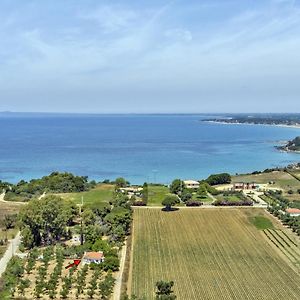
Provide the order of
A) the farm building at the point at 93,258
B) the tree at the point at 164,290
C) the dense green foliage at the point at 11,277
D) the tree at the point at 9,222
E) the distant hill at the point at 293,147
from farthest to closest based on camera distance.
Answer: the distant hill at the point at 293,147
the tree at the point at 9,222
the farm building at the point at 93,258
the dense green foliage at the point at 11,277
the tree at the point at 164,290

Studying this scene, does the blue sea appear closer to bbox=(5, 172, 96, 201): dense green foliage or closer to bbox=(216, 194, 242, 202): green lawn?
bbox=(5, 172, 96, 201): dense green foliage

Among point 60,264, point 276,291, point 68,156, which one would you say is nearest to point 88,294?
point 60,264

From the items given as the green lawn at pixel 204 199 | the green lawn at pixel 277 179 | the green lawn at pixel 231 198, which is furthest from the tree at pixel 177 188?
the green lawn at pixel 277 179

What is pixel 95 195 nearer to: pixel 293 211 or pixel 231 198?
pixel 231 198

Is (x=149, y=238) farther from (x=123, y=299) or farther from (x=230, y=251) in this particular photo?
(x=123, y=299)

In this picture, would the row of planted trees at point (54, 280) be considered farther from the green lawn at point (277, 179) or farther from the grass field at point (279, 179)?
the green lawn at point (277, 179)

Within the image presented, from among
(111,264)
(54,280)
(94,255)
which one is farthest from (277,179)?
(54,280)
